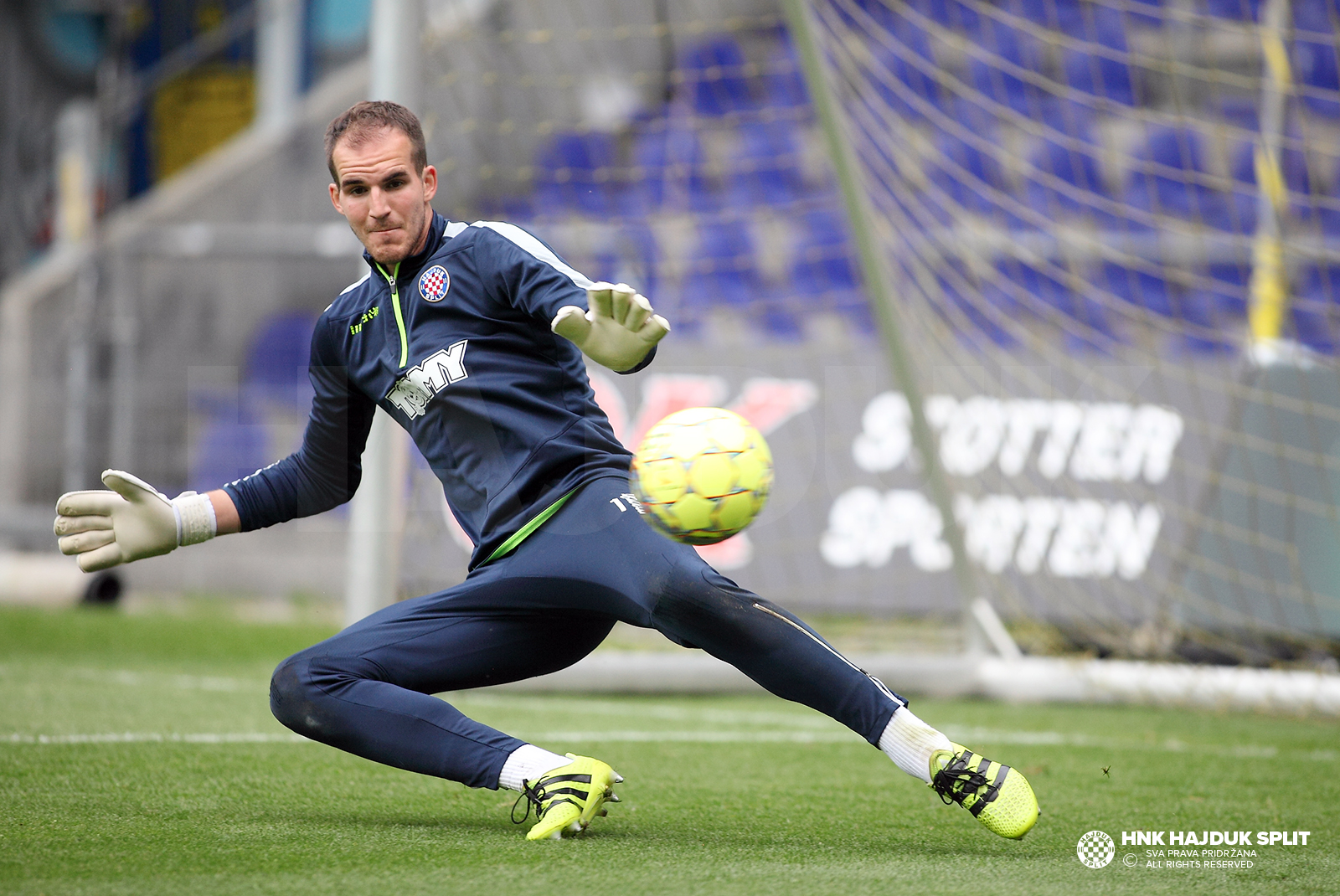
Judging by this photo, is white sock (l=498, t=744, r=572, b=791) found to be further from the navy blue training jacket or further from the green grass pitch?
the navy blue training jacket

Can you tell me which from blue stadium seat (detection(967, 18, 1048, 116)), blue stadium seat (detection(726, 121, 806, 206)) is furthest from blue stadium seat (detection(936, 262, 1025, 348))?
blue stadium seat (detection(726, 121, 806, 206))

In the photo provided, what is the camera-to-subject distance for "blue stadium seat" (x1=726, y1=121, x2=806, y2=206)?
8.98 metres

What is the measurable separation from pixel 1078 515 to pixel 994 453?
548mm

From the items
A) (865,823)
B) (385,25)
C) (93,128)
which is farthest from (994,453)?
(93,128)

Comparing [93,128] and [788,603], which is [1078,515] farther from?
[93,128]

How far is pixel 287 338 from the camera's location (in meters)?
11.2

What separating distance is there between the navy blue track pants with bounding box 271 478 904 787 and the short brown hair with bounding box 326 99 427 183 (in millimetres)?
855

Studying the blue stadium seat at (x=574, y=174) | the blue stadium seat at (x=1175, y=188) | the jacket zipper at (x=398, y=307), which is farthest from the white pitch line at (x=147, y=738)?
the blue stadium seat at (x=1175, y=188)

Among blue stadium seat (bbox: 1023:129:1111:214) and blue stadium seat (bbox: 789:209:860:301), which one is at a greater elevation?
blue stadium seat (bbox: 1023:129:1111:214)

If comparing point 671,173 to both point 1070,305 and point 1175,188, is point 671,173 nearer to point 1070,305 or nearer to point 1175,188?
point 1070,305

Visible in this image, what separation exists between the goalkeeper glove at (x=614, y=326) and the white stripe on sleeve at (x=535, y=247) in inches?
7.4

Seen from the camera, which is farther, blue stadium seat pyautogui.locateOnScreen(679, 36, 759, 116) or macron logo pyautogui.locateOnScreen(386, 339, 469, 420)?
blue stadium seat pyautogui.locateOnScreen(679, 36, 759, 116)

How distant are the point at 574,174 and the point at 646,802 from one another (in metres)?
4.57

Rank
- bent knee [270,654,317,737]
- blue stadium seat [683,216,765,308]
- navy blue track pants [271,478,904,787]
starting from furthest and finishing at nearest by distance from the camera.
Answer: blue stadium seat [683,216,765,308]
bent knee [270,654,317,737]
navy blue track pants [271,478,904,787]
